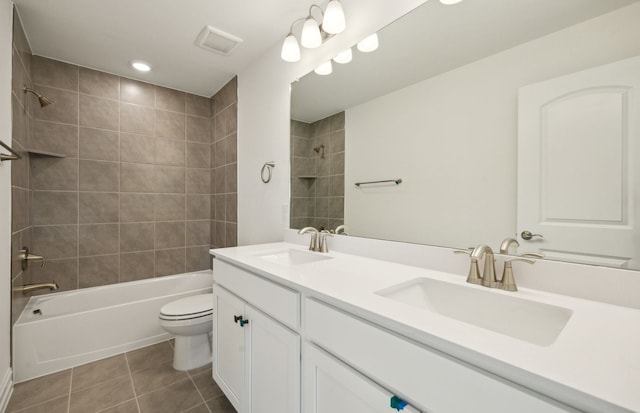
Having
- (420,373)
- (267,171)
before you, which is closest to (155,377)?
(267,171)

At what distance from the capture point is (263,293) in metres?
1.14

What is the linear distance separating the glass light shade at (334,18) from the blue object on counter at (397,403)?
1.57 meters

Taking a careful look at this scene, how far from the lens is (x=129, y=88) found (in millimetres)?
2598

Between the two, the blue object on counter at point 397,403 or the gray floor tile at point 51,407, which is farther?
the gray floor tile at point 51,407

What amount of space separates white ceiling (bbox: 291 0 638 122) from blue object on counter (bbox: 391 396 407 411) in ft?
3.81

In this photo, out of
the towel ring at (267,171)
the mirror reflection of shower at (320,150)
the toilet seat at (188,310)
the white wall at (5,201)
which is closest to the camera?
the white wall at (5,201)

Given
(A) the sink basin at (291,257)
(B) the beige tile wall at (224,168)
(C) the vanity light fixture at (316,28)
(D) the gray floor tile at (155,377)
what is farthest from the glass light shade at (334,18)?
(D) the gray floor tile at (155,377)

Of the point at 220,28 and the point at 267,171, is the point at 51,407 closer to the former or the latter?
the point at 267,171

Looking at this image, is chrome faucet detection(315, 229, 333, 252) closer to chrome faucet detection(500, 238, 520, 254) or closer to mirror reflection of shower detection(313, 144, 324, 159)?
mirror reflection of shower detection(313, 144, 324, 159)

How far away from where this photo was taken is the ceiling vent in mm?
1904

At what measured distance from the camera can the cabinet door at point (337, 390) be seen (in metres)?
0.69

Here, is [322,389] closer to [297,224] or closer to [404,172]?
[404,172]

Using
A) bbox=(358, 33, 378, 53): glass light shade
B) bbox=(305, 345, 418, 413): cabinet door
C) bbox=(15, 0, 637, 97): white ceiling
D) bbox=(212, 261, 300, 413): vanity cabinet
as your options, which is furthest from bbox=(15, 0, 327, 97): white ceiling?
bbox=(305, 345, 418, 413): cabinet door

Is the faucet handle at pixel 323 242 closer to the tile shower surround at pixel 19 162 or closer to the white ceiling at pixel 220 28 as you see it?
the white ceiling at pixel 220 28
